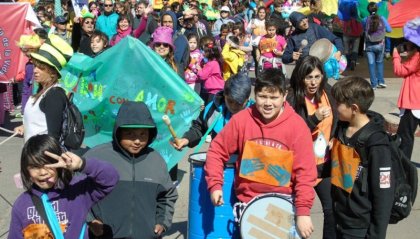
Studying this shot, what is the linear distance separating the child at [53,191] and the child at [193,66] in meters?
5.82

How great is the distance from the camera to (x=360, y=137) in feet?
12.0

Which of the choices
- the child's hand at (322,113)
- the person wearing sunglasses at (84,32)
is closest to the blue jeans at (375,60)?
the person wearing sunglasses at (84,32)

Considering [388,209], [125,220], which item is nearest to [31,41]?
[125,220]

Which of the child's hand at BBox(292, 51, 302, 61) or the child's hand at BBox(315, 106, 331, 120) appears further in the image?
the child's hand at BBox(292, 51, 302, 61)

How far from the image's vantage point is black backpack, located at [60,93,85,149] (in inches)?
177

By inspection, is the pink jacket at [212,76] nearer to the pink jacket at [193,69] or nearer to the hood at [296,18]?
the pink jacket at [193,69]

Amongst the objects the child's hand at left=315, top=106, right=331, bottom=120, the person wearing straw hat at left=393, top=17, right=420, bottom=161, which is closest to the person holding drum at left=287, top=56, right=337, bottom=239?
the child's hand at left=315, top=106, right=331, bottom=120

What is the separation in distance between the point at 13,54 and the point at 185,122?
4.06 meters

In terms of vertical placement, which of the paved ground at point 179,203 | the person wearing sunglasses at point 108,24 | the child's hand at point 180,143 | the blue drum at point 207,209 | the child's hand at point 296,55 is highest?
the person wearing sunglasses at point 108,24

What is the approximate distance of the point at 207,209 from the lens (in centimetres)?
410

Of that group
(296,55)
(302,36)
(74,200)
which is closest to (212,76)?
(296,55)

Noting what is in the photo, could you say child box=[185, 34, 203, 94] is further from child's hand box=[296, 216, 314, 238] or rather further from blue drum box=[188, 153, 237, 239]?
child's hand box=[296, 216, 314, 238]

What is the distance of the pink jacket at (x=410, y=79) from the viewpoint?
22.5ft

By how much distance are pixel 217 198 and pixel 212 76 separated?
532 centimetres
